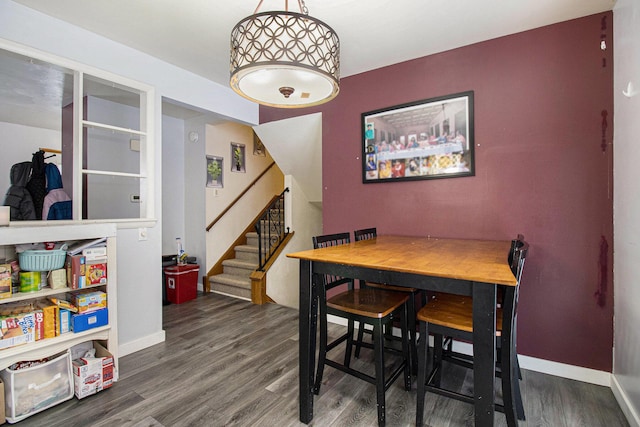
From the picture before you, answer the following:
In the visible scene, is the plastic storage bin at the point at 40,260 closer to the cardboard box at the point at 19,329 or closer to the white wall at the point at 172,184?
the cardboard box at the point at 19,329

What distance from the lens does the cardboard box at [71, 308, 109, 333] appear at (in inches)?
74.0

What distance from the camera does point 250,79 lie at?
4.64 ft

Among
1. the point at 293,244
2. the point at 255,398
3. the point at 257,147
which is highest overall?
the point at 257,147

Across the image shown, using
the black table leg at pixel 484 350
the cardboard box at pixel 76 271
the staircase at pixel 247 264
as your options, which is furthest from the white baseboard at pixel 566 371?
the cardboard box at pixel 76 271

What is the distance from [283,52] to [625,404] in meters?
2.59

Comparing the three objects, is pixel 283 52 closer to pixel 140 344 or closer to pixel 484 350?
pixel 484 350

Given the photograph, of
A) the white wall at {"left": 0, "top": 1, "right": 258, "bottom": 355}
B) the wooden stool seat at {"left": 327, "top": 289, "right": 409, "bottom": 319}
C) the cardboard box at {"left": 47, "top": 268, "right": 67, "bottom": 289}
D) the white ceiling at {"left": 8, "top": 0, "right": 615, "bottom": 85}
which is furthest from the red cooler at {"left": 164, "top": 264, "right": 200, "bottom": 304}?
the wooden stool seat at {"left": 327, "top": 289, "right": 409, "bottom": 319}

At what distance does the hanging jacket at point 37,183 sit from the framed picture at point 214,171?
1.89 m

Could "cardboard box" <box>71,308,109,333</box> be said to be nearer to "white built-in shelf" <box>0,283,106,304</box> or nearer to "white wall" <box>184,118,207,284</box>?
"white built-in shelf" <box>0,283,106,304</box>

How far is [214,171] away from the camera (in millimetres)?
4246

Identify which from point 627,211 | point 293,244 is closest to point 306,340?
point 627,211

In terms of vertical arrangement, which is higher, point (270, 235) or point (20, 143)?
point (20, 143)

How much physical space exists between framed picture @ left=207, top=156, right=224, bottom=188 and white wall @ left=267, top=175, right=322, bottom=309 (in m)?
0.96

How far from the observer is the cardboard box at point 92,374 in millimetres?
1825
